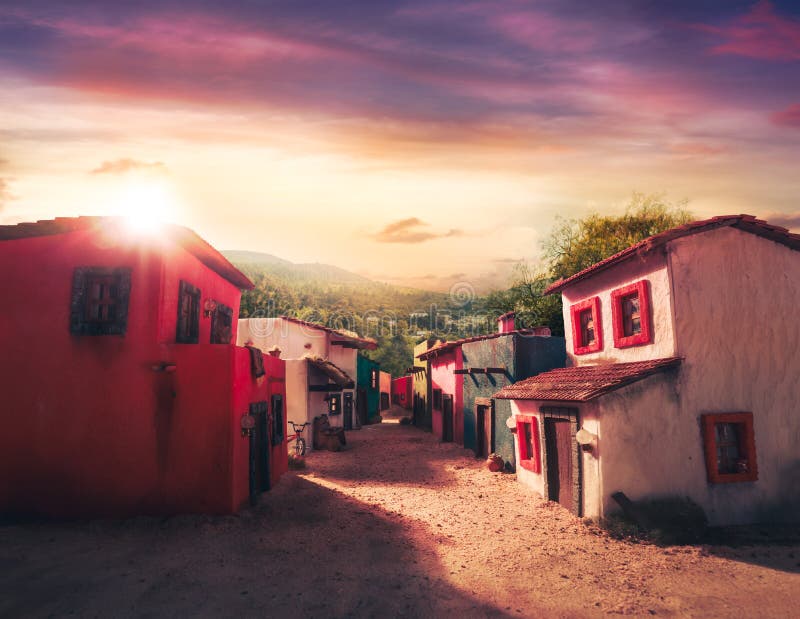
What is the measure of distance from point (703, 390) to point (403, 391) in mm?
38600

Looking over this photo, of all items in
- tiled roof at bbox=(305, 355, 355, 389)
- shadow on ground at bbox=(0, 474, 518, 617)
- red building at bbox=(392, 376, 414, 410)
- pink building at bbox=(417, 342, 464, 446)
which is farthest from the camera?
red building at bbox=(392, 376, 414, 410)

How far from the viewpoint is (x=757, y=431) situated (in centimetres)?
1134

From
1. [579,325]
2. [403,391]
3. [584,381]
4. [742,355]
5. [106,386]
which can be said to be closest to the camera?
[106,386]

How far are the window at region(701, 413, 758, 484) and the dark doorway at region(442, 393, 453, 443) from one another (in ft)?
47.8

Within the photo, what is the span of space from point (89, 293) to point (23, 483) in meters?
4.23

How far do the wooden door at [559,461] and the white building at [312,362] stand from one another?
439 inches

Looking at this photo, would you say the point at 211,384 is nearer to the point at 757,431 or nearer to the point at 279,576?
the point at 279,576

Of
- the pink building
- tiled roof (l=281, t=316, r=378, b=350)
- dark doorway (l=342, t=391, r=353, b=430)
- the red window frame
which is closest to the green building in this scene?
dark doorway (l=342, t=391, r=353, b=430)

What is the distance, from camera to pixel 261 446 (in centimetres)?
1340

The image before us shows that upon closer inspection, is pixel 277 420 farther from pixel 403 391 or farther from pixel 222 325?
pixel 403 391

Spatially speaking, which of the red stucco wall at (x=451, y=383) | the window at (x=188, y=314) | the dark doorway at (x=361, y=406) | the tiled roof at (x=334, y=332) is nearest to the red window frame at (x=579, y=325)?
the red stucco wall at (x=451, y=383)

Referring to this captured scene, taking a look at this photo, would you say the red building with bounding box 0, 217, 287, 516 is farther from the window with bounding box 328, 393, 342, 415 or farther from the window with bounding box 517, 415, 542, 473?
the window with bounding box 328, 393, 342, 415

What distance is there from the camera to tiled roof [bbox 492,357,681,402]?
10758mm

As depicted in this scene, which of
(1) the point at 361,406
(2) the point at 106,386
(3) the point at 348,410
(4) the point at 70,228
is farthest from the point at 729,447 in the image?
(1) the point at 361,406
